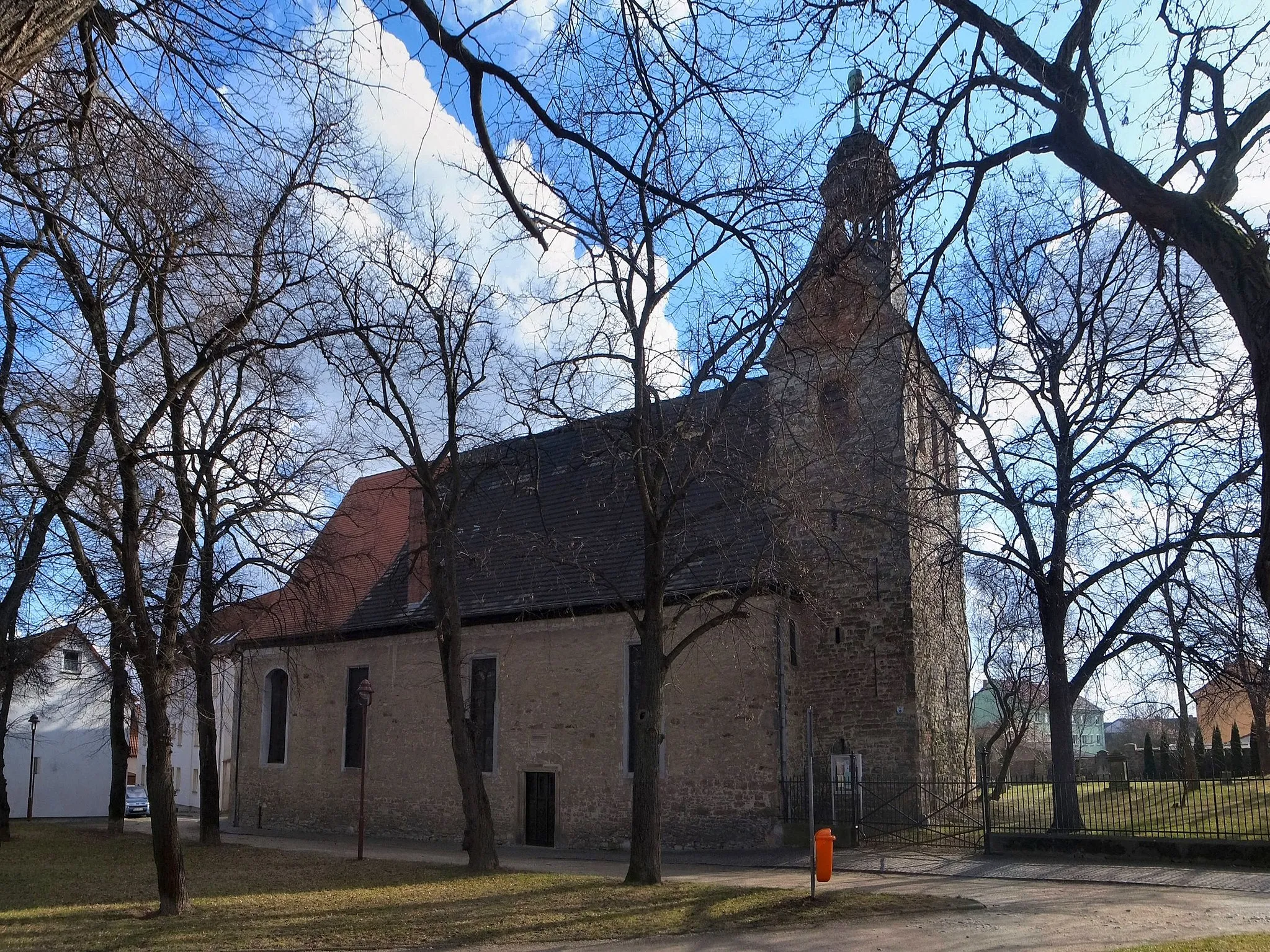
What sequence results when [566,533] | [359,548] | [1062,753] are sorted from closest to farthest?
[1062,753] → [566,533] → [359,548]

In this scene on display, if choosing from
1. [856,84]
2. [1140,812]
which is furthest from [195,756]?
[856,84]

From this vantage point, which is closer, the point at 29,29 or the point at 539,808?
the point at 29,29

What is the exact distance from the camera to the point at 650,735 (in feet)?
46.7

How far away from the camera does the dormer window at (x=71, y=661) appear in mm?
41312

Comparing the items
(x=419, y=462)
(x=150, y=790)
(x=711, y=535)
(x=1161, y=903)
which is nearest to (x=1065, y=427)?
(x=711, y=535)

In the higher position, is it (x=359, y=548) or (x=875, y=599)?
(x=359, y=548)

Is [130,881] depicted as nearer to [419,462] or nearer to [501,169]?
[419,462]

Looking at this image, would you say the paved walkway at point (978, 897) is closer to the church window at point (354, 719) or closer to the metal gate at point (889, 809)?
the metal gate at point (889, 809)

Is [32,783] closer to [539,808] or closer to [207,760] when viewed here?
[207,760]

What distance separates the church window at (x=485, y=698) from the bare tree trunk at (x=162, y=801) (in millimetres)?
11824

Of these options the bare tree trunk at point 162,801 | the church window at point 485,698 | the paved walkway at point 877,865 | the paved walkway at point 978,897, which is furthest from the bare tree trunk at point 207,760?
the bare tree trunk at point 162,801

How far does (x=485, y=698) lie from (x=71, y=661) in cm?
2742

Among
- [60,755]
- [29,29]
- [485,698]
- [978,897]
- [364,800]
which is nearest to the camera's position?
[29,29]

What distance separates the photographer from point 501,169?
534 centimetres
